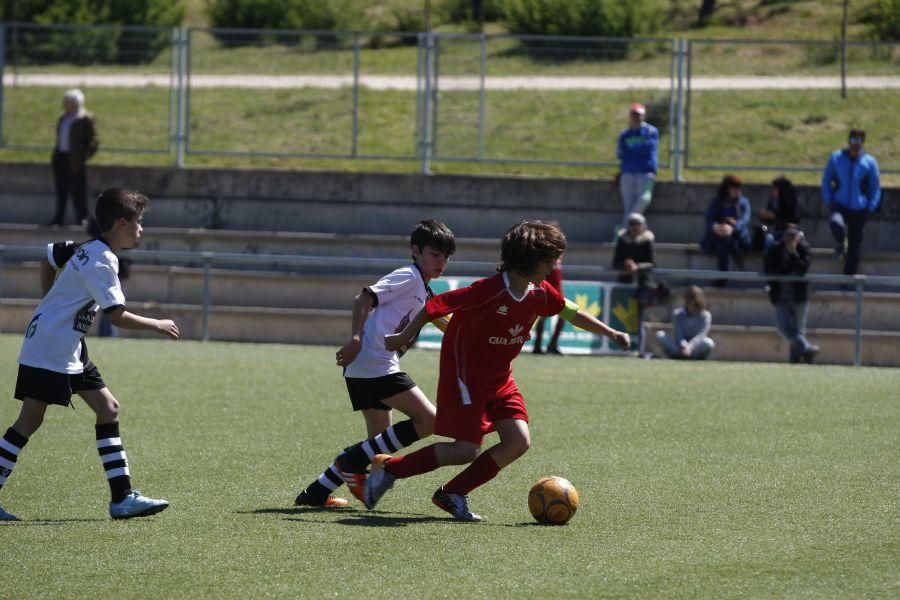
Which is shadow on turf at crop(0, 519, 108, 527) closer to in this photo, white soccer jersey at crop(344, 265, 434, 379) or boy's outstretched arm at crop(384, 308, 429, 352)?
white soccer jersey at crop(344, 265, 434, 379)

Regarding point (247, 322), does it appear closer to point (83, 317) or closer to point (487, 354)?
point (83, 317)

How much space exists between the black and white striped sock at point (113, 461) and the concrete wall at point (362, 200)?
12928mm

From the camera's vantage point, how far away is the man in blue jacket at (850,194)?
17469 millimetres

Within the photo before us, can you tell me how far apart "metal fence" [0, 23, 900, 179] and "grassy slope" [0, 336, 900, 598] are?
25.3 feet

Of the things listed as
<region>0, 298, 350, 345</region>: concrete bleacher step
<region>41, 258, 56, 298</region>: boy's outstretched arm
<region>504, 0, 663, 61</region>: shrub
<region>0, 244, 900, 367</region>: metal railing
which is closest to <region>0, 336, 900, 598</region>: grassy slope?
<region>41, 258, 56, 298</region>: boy's outstretched arm

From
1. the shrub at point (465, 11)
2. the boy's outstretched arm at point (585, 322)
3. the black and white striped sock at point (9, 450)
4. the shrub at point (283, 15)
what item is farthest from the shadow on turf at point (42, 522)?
the shrub at point (465, 11)

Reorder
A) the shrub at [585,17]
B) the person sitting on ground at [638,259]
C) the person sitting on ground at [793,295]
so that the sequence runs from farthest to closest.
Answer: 1. the shrub at [585,17]
2. the person sitting on ground at [638,259]
3. the person sitting on ground at [793,295]

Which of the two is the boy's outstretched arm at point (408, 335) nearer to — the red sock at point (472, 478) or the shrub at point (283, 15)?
the red sock at point (472, 478)

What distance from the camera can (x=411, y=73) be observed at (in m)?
25.4

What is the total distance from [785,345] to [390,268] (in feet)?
16.3

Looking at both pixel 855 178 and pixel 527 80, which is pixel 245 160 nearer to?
pixel 527 80

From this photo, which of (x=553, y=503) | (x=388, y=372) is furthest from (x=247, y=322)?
(x=553, y=503)

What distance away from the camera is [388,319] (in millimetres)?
7367

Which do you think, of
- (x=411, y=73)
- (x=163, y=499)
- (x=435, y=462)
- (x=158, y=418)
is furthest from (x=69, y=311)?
(x=411, y=73)
